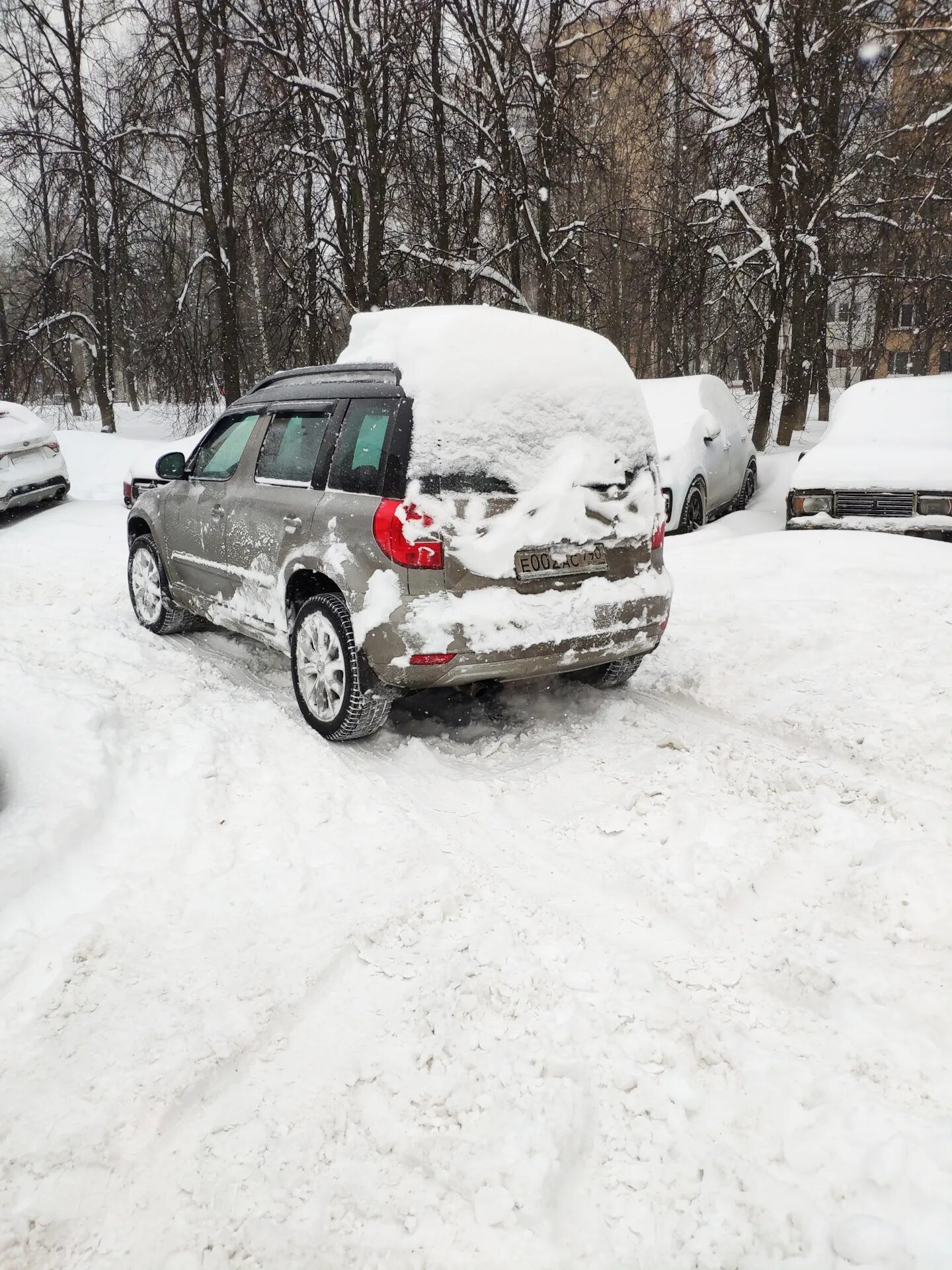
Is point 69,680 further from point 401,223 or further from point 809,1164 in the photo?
point 401,223

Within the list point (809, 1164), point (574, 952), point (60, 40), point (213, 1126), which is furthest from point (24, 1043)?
point (60, 40)

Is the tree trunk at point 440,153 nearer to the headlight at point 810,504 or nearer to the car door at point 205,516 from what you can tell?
the headlight at point 810,504

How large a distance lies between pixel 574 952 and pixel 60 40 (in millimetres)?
24799

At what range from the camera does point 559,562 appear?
4008mm

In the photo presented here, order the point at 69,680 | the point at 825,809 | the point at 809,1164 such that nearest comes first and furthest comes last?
the point at 809,1164 → the point at 825,809 → the point at 69,680

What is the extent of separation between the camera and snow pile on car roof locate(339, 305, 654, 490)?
149 inches

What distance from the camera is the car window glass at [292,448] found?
14.5 feet

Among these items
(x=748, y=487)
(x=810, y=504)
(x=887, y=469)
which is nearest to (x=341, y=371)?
(x=810, y=504)

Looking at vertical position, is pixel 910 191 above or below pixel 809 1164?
above

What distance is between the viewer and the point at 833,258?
16.3 metres

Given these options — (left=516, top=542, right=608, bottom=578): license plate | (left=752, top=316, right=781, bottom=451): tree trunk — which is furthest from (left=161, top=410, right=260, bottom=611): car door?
(left=752, top=316, right=781, bottom=451): tree trunk

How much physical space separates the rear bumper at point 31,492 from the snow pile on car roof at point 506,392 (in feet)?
29.7

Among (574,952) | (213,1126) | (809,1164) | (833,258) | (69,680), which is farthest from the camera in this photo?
(833,258)

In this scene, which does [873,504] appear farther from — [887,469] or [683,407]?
[683,407]
